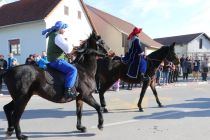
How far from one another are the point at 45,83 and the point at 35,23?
22218 mm

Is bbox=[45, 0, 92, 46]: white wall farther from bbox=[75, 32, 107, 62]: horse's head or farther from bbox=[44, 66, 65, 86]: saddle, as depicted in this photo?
bbox=[44, 66, 65, 86]: saddle

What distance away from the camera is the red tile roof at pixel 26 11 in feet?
92.6

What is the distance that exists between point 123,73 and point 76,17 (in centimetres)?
2147

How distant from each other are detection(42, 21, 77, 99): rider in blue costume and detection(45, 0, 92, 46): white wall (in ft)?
69.8

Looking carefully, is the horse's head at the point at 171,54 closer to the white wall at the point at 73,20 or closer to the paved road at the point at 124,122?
the paved road at the point at 124,122

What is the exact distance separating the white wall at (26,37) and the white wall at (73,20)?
1.60 m

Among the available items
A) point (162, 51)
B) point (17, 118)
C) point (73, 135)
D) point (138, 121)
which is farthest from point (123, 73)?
point (17, 118)

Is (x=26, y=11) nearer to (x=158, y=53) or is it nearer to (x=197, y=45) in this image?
(x=158, y=53)

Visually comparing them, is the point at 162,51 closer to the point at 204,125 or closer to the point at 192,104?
the point at 192,104

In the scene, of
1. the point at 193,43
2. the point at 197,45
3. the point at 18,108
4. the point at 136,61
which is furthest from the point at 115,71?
the point at 197,45

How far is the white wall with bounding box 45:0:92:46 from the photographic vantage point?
Answer: 94.8ft

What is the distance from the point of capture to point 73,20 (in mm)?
31031

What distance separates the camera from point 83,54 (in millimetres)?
7699

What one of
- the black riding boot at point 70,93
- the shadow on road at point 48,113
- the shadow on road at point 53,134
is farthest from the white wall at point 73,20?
the black riding boot at point 70,93
